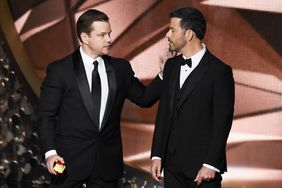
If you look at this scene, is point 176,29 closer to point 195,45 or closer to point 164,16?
point 195,45

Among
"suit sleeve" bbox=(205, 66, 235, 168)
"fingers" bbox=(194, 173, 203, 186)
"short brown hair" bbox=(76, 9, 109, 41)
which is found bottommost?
"fingers" bbox=(194, 173, 203, 186)

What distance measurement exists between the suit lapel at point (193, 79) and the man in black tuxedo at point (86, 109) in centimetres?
36

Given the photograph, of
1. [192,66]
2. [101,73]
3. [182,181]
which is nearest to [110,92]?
[101,73]

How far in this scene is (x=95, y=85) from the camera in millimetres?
2887

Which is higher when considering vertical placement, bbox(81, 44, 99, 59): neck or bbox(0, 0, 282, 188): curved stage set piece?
bbox(81, 44, 99, 59): neck

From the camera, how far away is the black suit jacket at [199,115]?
105 inches

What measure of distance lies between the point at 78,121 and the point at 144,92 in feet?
1.31

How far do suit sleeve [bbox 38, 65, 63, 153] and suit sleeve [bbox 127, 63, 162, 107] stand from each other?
15.3 inches

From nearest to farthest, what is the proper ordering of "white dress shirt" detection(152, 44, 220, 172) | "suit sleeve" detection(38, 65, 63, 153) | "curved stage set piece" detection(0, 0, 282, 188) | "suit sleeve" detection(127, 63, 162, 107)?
1. "white dress shirt" detection(152, 44, 220, 172)
2. "suit sleeve" detection(38, 65, 63, 153)
3. "suit sleeve" detection(127, 63, 162, 107)
4. "curved stage set piece" detection(0, 0, 282, 188)

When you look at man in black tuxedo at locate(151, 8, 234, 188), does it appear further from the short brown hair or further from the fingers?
the short brown hair

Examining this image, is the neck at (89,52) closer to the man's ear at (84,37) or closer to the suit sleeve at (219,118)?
the man's ear at (84,37)

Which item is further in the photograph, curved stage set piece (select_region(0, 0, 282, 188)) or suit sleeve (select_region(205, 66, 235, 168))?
curved stage set piece (select_region(0, 0, 282, 188))

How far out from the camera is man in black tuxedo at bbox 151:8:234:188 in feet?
8.78

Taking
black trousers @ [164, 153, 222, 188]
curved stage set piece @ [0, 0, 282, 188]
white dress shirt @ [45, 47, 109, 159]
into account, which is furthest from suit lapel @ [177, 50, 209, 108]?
curved stage set piece @ [0, 0, 282, 188]
